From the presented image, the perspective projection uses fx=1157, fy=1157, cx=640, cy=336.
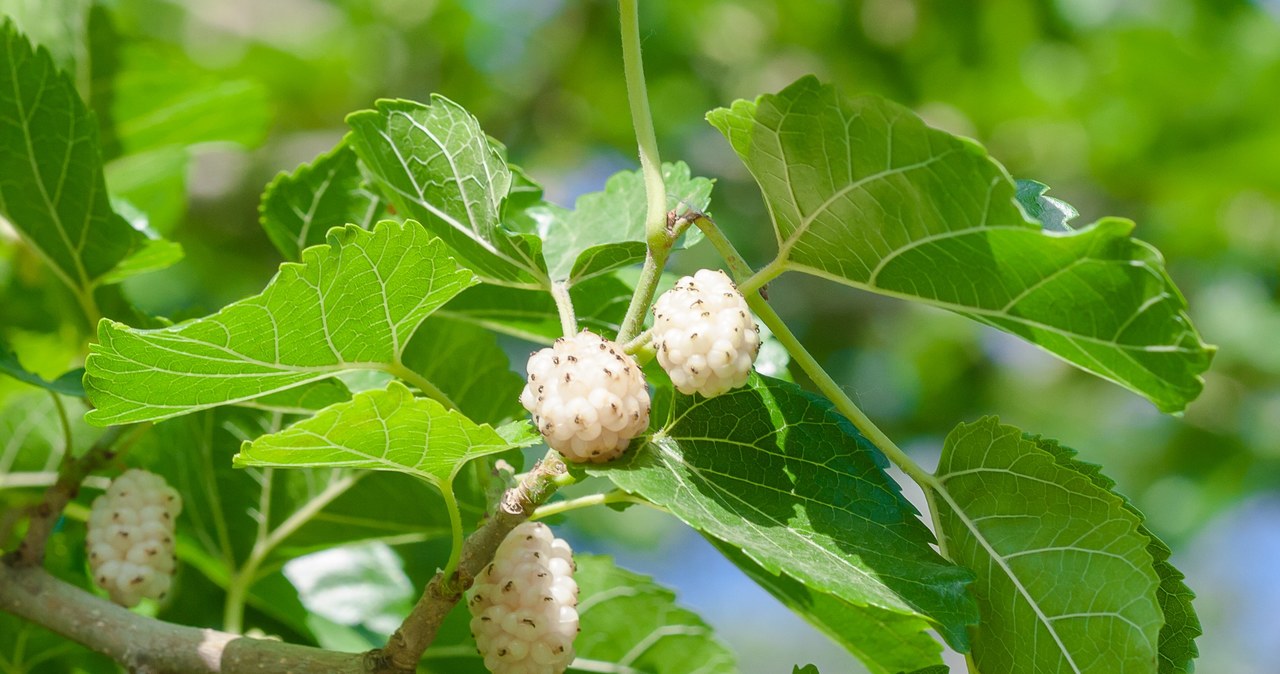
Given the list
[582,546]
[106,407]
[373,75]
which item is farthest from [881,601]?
[373,75]

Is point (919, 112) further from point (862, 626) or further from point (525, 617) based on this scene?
point (525, 617)

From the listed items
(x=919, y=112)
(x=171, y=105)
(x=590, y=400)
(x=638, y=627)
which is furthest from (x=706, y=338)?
(x=919, y=112)

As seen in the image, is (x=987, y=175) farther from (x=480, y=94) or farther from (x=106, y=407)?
(x=480, y=94)

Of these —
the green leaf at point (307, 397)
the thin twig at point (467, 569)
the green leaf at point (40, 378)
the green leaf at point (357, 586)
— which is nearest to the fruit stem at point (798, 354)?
the thin twig at point (467, 569)

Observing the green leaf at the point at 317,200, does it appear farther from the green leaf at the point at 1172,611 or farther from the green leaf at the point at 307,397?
the green leaf at the point at 1172,611

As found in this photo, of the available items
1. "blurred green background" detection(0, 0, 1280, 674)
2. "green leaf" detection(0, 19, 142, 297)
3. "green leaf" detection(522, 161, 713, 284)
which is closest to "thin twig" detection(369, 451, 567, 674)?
"green leaf" detection(522, 161, 713, 284)

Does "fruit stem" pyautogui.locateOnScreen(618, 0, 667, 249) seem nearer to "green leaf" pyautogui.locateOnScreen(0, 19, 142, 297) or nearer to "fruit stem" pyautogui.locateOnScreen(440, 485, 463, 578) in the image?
"fruit stem" pyautogui.locateOnScreen(440, 485, 463, 578)
